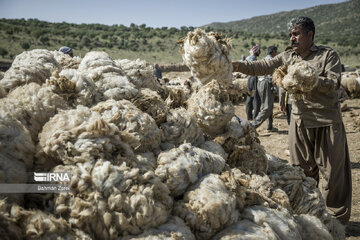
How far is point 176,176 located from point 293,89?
146 cm

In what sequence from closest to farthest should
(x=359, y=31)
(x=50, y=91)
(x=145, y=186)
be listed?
(x=145, y=186), (x=50, y=91), (x=359, y=31)

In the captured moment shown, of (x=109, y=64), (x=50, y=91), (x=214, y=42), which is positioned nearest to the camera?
(x=50, y=91)

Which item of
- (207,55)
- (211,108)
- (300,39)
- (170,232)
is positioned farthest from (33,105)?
(300,39)

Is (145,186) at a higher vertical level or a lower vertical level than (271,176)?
higher

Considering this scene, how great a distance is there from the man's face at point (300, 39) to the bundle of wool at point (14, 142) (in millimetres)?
2789

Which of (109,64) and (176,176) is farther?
(109,64)

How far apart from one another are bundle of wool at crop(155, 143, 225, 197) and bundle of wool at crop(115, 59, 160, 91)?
27.6 inches

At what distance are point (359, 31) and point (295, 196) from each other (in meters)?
79.4

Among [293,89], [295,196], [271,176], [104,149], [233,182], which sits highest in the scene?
[293,89]

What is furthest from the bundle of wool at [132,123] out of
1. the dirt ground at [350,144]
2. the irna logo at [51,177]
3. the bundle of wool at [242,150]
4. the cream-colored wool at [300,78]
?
the dirt ground at [350,144]

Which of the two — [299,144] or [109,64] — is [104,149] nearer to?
[109,64]

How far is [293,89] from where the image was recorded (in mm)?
2369

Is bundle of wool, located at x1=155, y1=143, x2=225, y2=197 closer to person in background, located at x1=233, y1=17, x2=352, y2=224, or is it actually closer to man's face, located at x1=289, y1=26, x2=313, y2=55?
person in background, located at x1=233, y1=17, x2=352, y2=224

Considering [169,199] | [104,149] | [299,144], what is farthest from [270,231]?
[299,144]
